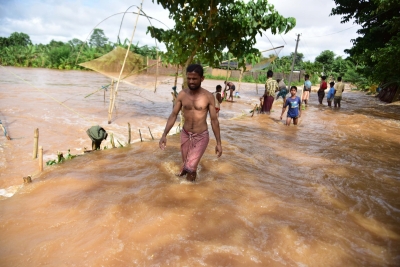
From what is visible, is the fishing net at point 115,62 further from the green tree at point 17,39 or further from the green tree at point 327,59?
the green tree at point 17,39

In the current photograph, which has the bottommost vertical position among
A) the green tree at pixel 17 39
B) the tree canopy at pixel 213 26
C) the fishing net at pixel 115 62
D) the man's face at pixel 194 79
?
the man's face at pixel 194 79

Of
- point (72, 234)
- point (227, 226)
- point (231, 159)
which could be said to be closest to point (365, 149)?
point (231, 159)

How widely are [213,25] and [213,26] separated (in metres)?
0.09

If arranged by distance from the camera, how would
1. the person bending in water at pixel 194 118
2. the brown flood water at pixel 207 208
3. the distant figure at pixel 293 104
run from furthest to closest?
the distant figure at pixel 293 104
the person bending in water at pixel 194 118
the brown flood water at pixel 207 208

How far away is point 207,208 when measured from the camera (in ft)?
9.68

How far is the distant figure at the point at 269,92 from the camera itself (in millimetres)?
8953

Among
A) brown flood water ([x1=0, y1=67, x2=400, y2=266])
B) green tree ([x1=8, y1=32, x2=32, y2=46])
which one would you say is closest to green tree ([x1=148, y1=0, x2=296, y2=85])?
brown flood water ([x1=0, y1=67, x2=400, y2=266])

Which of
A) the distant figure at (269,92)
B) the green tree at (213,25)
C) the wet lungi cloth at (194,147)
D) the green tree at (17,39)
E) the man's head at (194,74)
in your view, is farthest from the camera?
the green tree at (17,39)

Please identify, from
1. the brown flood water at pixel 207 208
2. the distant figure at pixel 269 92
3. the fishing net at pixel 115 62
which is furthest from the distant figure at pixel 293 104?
the fishing net at pixel 115 62

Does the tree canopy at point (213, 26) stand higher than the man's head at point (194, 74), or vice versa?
the tree canopy at point (213, 26)

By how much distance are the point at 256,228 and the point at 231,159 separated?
215cm

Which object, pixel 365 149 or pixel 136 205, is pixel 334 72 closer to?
pixel 365 149

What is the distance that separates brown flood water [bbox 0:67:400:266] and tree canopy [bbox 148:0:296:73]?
2402 millimetres

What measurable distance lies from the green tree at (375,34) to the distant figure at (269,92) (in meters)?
4.26
